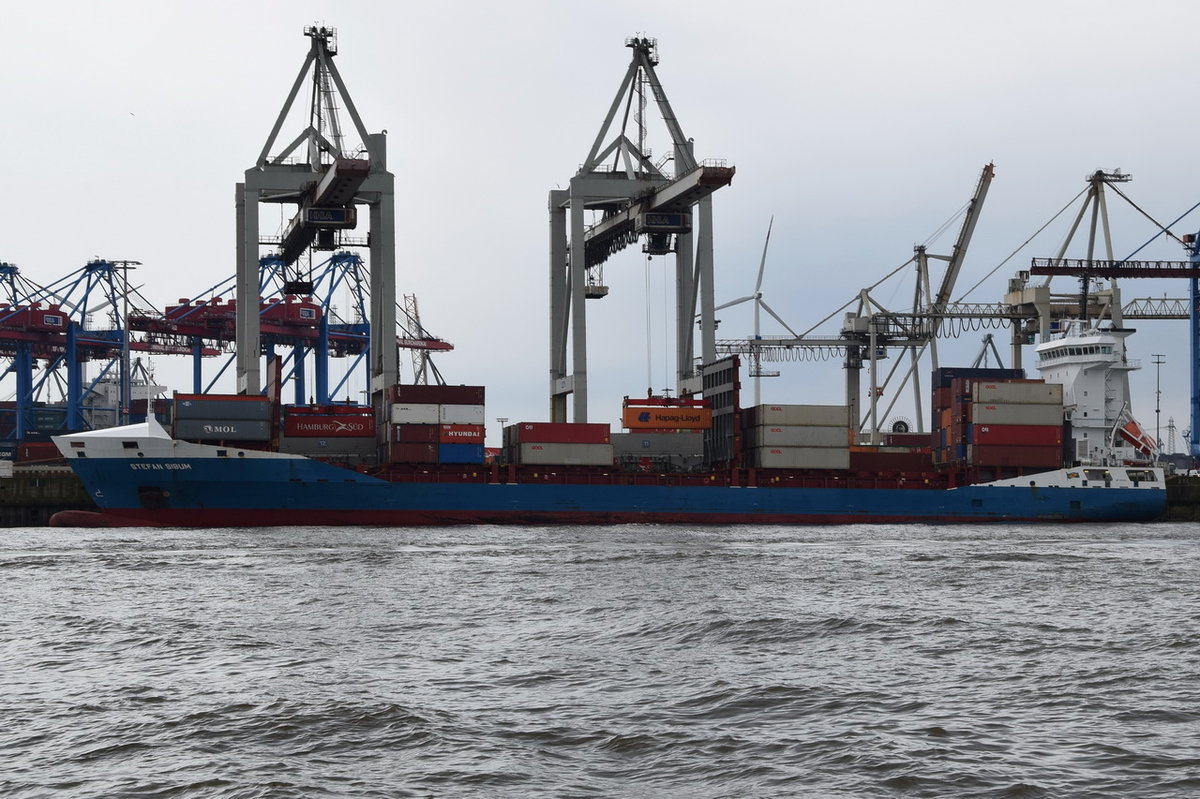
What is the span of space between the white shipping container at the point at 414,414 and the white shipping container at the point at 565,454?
455cm

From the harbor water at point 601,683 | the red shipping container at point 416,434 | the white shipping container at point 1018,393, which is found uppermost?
the white shipping container at point 1018,393

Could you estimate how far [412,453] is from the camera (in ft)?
195

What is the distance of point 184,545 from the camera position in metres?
44.7

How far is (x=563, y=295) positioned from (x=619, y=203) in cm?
693

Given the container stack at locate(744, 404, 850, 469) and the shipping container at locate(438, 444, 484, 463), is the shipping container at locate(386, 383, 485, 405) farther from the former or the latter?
the container stack at locate(744, 404, 850, 469)

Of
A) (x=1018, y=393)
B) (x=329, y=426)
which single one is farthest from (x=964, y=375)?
(x=329, y=426)

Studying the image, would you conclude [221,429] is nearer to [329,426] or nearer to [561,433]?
[329,426]

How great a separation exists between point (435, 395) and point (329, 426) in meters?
5.66

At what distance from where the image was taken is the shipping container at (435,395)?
2359 inches

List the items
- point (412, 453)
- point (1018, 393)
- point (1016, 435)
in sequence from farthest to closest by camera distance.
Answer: point (1016, 435) → point (1018, 393) → point (412, 453)

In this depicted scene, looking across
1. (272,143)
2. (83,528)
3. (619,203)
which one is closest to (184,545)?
(83,528)

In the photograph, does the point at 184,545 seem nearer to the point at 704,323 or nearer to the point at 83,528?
the point at 83,528

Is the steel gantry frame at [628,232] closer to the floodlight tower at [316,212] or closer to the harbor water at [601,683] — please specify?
the floodlight tower at [316,212]

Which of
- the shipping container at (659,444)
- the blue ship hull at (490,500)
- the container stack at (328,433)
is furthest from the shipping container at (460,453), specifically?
the shipping container at (659,444)
